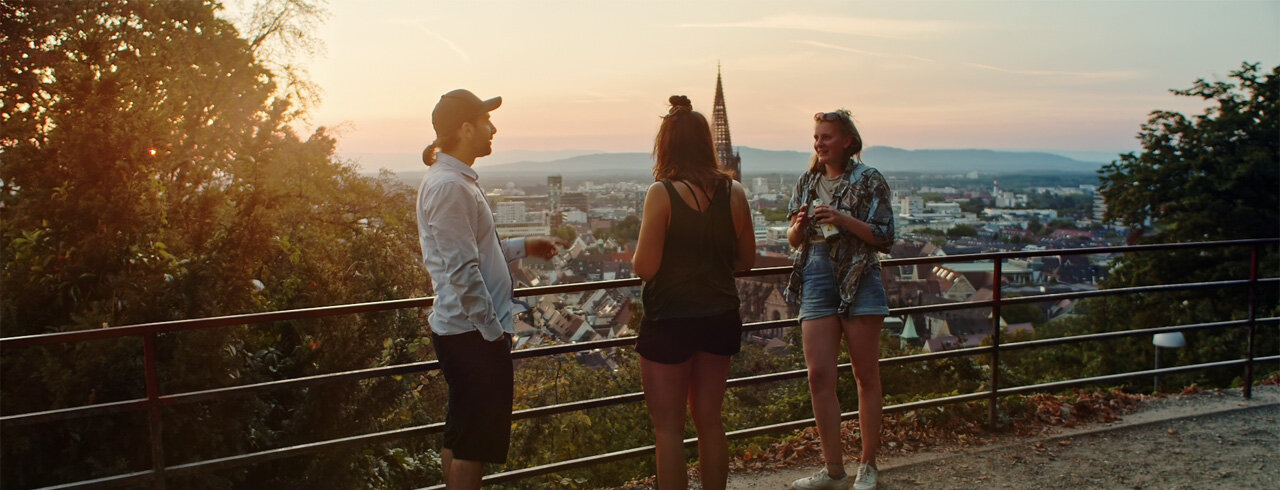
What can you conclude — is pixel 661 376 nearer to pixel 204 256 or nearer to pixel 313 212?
pixel 204 256

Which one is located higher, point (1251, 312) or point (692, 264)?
point (692, 264)

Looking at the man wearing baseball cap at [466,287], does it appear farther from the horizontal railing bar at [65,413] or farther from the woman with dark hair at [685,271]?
the horizontal railing bar at [65,413]

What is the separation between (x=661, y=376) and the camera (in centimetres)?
270

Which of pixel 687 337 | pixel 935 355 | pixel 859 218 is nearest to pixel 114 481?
pixel 687 337

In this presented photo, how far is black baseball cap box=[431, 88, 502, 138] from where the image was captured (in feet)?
7.95

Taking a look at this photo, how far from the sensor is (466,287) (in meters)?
2.31

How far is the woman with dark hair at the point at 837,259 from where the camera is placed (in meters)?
3.17

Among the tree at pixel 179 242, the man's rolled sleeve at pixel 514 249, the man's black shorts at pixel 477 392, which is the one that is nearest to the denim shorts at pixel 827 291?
the man's rolled sleeve at pixel 514 249

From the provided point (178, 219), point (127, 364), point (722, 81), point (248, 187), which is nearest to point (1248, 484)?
point (127, 364)

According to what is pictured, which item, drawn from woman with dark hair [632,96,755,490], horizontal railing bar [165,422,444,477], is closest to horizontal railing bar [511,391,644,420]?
horizontal railing bar [165,422,444,477]

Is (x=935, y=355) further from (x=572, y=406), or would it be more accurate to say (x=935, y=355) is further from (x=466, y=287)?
(x=466, y=287)

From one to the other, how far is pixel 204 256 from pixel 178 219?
3883 mm

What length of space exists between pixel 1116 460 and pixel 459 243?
129 inches

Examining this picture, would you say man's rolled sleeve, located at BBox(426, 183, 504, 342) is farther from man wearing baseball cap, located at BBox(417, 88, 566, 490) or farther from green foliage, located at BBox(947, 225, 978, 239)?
green foliage, located at BBox(947, 225, 978, 239)
